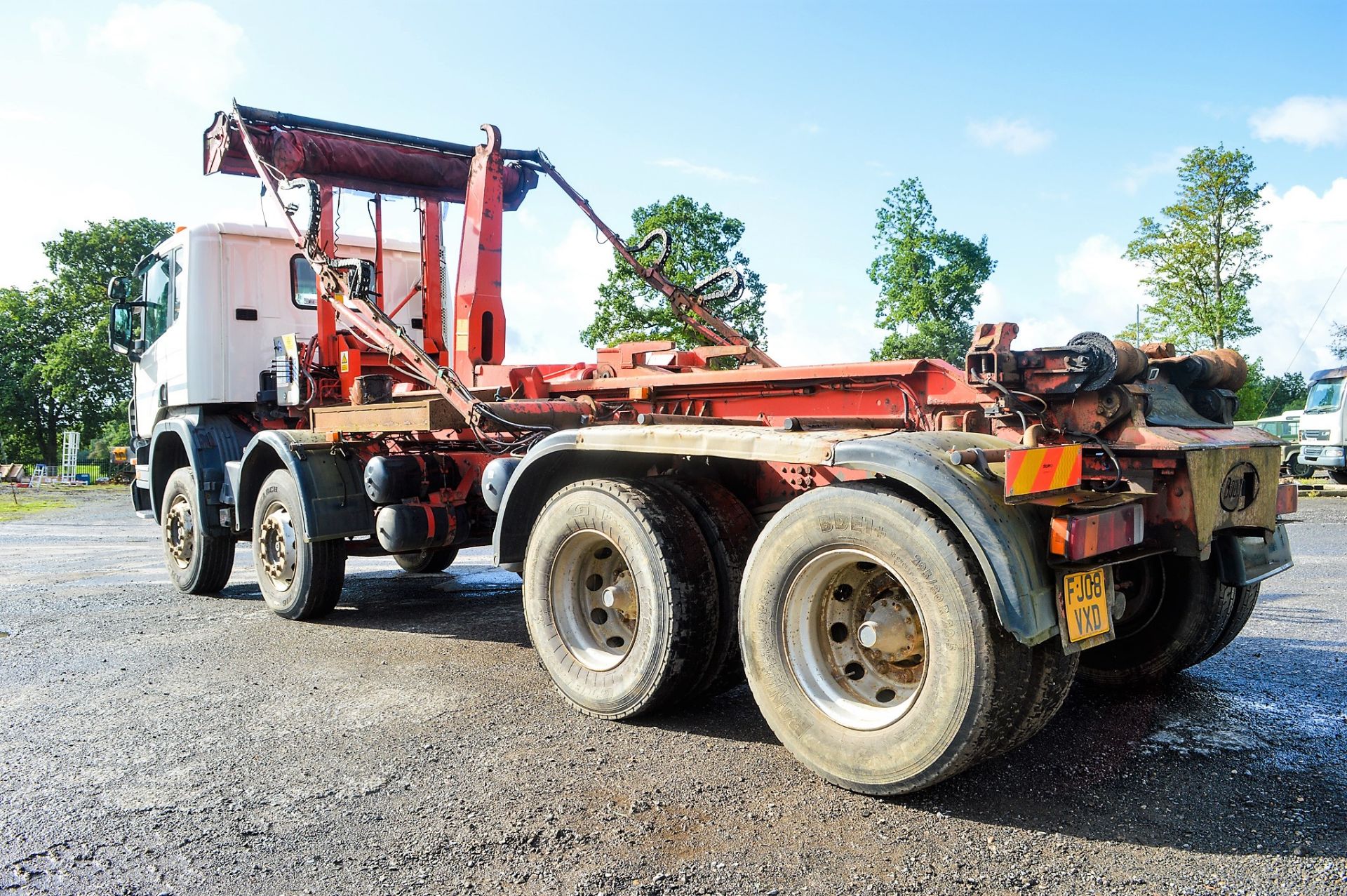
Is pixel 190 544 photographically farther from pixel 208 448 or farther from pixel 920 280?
pixel 920 280

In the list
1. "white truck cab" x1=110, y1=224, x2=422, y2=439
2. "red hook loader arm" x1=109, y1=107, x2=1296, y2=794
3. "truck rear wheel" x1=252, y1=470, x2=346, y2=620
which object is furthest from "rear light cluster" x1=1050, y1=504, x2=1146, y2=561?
"white truck cab" x1=110, y1=224, x2=422, y2=439

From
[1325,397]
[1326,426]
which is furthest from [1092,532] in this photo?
[1325,397]

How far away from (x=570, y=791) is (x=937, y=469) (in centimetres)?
170

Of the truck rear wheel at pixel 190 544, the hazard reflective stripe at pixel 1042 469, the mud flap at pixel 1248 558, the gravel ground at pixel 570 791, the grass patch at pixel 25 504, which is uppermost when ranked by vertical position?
the hazard reflective stripe at pixel 1042 469

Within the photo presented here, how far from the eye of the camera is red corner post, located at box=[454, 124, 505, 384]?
6793mm

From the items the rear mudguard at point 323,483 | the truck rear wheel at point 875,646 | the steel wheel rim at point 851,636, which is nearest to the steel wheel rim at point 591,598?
the truck rear wheel at point 875,646

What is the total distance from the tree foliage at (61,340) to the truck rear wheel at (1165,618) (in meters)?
48.2

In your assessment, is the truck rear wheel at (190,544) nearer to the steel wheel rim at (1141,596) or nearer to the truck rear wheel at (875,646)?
the truck rear wheel at (875,646)

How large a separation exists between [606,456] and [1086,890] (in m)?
2.78

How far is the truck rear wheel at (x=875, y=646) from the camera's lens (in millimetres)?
3270

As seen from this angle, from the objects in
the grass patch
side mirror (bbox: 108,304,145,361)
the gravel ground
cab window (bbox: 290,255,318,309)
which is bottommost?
the grass patch

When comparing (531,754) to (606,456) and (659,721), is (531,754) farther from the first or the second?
(606,456)

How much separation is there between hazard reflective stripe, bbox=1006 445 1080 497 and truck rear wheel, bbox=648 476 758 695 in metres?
1.39

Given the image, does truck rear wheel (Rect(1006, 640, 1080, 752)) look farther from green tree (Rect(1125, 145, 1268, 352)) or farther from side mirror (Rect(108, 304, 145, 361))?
green tree (Rect(1125, 145, 1268, 352))
